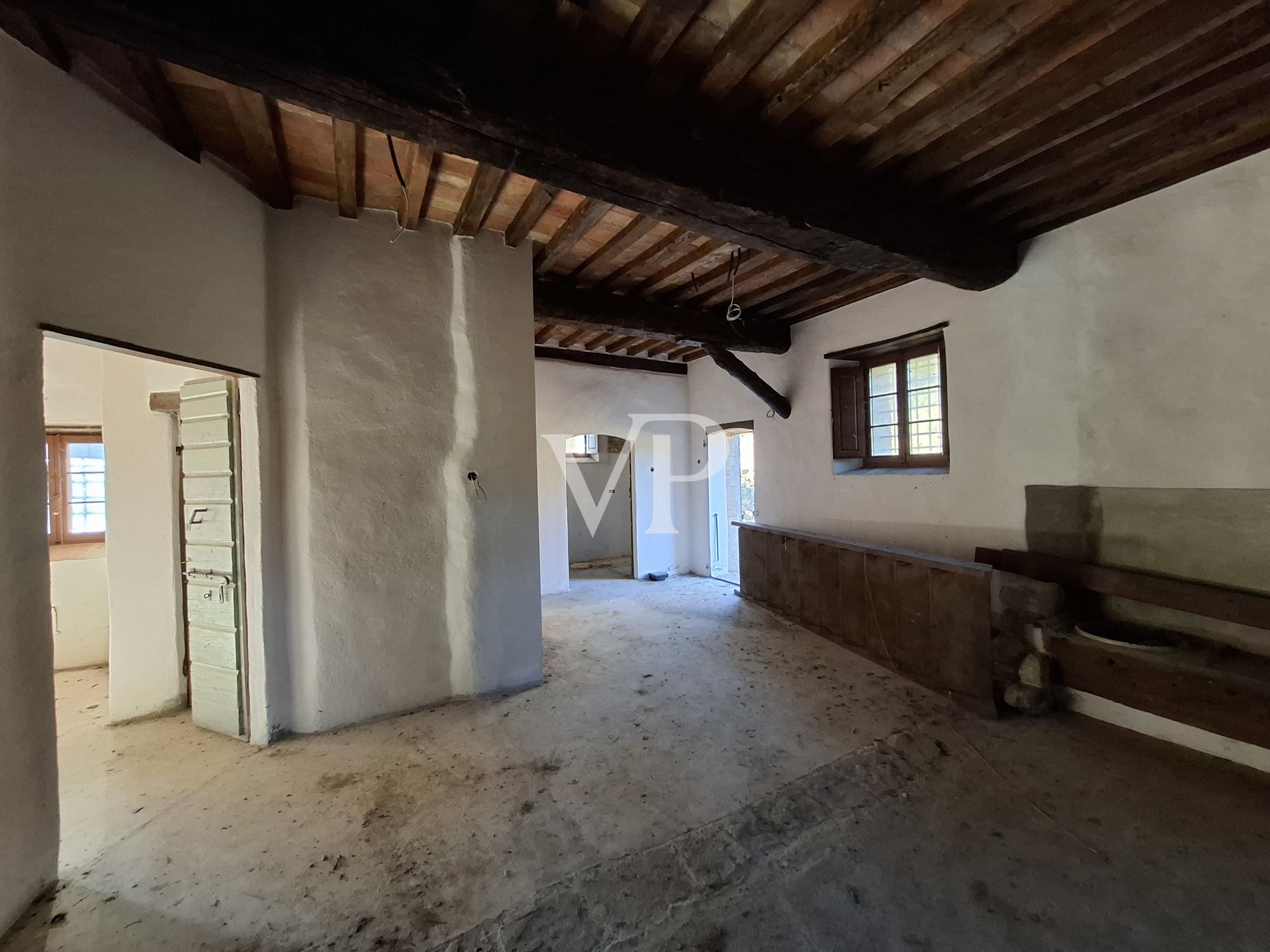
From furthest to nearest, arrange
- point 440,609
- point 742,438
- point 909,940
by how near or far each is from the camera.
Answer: point 742,438, point 440,609, point 909,940

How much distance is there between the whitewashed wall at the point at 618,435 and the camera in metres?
6.11

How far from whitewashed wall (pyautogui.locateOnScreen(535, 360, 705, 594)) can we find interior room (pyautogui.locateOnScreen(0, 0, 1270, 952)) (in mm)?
2151

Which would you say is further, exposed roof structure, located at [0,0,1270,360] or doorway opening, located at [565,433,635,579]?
doorway opening, located at [565,433,635,579]

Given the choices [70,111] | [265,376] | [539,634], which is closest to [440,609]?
[539,634]

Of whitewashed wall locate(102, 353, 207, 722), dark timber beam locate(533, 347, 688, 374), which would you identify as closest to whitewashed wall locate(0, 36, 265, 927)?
whitewashed wall locate(102, 353, 207, 722)

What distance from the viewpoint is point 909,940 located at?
5.09ft

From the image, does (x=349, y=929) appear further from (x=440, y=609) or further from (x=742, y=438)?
(x=742, y=438)

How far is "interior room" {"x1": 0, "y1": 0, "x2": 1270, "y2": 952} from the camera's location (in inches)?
63.2

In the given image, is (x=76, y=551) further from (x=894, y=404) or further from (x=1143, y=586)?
(x=1143, y=586)

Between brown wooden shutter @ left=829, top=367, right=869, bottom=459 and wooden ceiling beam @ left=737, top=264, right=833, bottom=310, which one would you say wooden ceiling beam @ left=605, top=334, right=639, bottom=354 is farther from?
brown wooden shutter @ left=829, top=367, right=869, bottom=459

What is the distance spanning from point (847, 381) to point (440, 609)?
393cm

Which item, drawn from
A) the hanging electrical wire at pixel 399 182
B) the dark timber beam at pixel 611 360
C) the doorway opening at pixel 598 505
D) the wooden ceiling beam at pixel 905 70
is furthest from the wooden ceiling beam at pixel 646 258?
the doorway opening at pixel 598 505

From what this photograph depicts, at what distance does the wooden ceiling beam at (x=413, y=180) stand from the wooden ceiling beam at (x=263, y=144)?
47 centimetres

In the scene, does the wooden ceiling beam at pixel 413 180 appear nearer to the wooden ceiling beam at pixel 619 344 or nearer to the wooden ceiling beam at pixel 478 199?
the wooden ceiling beam at pixel 478 199
